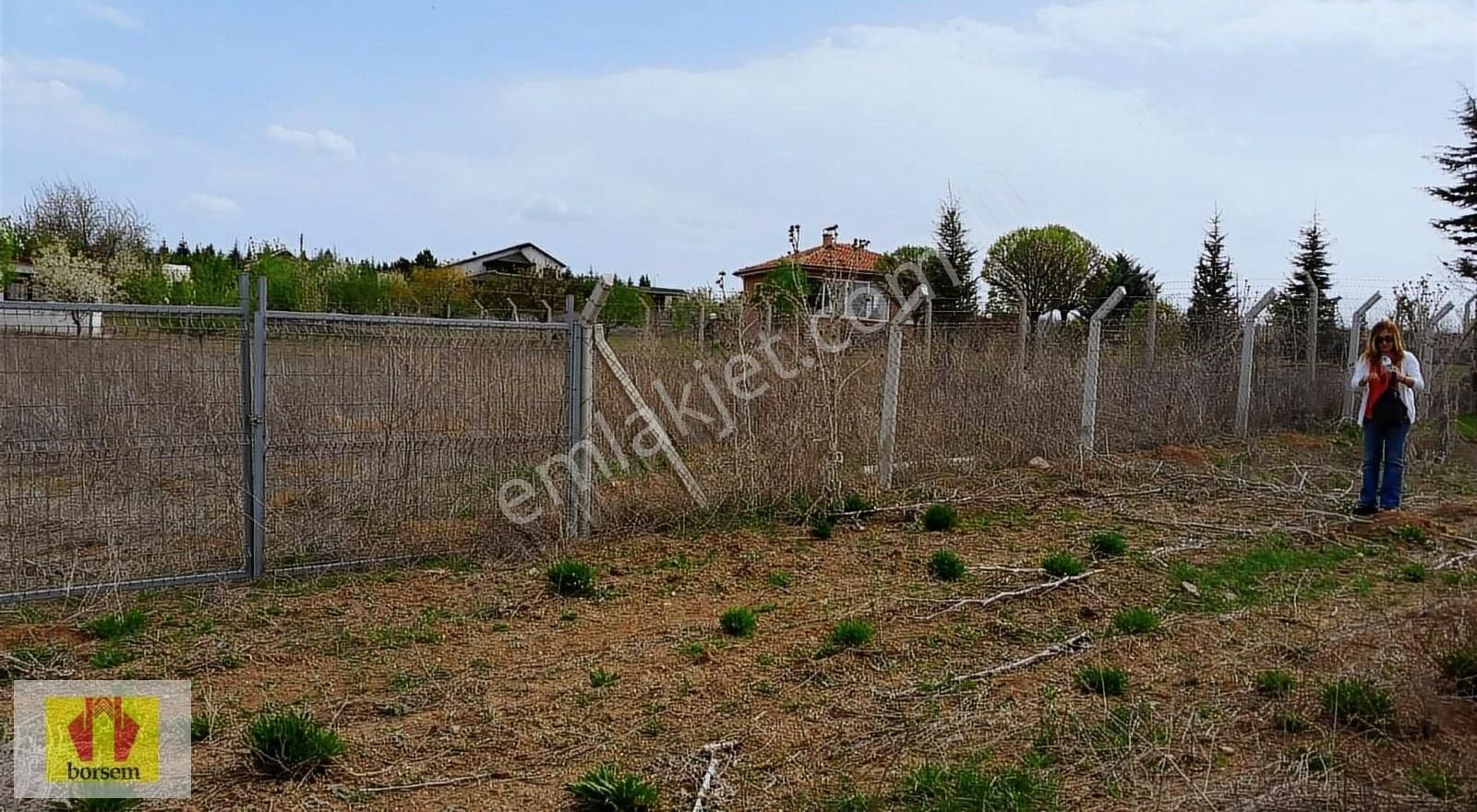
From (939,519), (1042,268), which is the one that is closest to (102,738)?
(939,519)

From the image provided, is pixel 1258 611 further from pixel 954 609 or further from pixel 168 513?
pixel 168 513

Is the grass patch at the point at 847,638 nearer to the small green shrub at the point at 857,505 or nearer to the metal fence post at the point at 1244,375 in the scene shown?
the small green shrub at the point at 857,505

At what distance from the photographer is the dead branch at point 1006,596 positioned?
504 cm

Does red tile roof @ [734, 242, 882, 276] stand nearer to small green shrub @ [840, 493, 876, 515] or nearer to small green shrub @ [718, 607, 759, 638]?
small green shrub @ [840, 493, 876, 515]

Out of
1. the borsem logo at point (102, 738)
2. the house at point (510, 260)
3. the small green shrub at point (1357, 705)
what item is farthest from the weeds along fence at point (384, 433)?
the house at point (510, 260)

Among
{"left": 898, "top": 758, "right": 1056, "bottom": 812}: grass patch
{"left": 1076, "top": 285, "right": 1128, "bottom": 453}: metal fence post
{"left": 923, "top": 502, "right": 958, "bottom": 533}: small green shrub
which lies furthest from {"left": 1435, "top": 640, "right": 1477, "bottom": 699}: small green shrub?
{"left": 1076, "top": 285, "right": 1128, "bottom": 453}: metal fence post

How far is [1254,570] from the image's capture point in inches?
230

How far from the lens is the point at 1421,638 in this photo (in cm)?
361

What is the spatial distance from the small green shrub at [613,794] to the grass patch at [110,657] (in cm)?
238

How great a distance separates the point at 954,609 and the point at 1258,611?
146cm

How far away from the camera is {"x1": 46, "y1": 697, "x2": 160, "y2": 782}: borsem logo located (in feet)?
10.6

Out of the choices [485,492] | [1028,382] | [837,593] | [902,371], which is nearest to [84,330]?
[485,492]

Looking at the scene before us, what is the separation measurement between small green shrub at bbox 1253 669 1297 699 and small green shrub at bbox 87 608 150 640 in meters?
4.73

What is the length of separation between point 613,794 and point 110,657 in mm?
2644
